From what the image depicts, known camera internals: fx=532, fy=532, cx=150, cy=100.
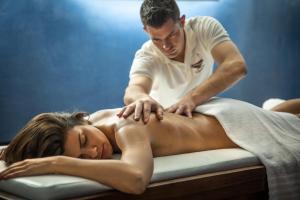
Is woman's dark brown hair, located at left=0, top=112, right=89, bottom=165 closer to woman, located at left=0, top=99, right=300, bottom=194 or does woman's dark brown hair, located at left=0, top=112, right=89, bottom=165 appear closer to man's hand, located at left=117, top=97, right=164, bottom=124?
woman, located at left=0, top=99, right=300, bottom=194

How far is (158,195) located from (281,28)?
9.34 feet

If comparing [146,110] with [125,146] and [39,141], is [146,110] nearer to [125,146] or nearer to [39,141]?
[125,146]

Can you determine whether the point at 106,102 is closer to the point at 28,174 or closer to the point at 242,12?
the point at 242,12

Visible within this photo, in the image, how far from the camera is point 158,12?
104 inches

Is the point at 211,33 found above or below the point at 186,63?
above

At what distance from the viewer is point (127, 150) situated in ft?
5.92

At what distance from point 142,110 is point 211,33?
2.79 feet

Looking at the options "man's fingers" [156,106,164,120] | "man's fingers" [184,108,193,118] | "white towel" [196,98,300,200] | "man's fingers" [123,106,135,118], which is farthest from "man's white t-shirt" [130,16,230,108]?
"man's fingers" [123,106,135,118]

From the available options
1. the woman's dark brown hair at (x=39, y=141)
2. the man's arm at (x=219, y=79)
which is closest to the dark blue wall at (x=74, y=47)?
the man's arm at (x=219, y=79)

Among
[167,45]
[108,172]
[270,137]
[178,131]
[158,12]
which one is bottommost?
[270,137]

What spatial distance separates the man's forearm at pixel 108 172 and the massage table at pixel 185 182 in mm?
20

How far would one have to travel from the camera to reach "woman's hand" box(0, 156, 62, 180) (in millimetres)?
1671

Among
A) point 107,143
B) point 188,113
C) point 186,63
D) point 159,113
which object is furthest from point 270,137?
point 107,143

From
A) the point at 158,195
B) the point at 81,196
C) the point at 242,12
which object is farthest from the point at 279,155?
the point at 242,12
